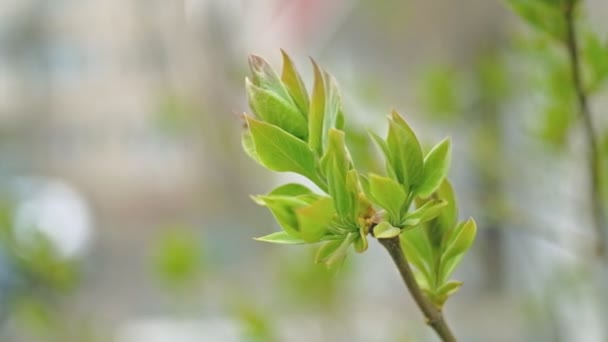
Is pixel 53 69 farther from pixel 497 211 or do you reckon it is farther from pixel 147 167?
pixel 497 211

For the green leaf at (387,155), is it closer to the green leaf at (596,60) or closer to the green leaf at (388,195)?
the green leaf at (388,195)

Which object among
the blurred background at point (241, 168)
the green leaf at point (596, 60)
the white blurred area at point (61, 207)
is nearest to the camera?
the green leaf at point (596, 60)

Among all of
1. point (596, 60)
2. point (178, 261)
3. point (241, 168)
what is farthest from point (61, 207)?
point (596, 60)

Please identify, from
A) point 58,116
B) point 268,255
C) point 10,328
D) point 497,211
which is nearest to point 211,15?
point 268,255

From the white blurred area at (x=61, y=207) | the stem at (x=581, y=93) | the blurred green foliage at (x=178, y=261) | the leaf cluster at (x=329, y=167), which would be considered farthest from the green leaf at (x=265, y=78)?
the white blurred area at (x=61, y=207)

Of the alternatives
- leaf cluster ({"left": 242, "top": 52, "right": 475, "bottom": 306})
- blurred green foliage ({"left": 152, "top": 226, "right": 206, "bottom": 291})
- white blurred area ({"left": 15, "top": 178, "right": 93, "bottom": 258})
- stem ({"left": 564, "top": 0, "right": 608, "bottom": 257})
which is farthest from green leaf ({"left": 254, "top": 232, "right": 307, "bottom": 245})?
white blurred area ({"left": 15, "top": 178, "right": 93, "bottom": 258})

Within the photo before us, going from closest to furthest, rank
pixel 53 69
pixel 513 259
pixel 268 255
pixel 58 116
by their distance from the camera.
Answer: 1. pixel 513 259
2. pixel 268 255
3. pixel 53 69
4. pixel 58 116

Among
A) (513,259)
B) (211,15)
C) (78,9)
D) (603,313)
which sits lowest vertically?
(603,313)
